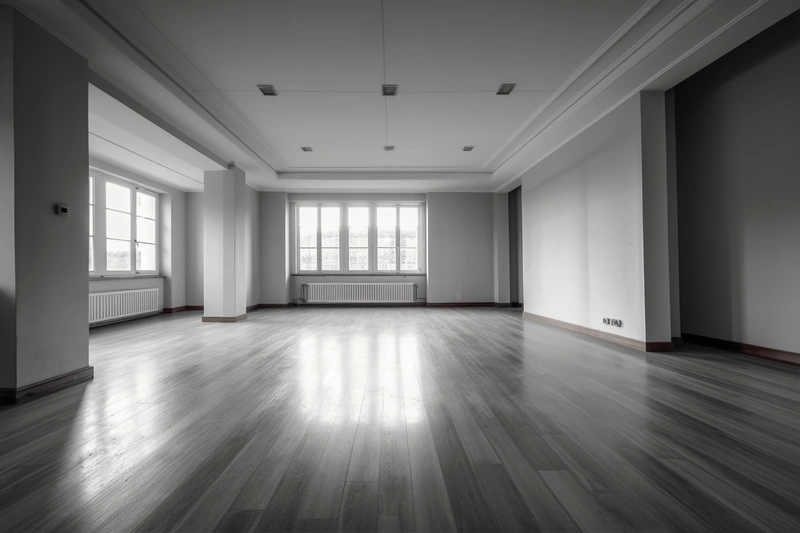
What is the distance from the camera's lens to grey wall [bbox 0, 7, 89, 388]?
2.95m

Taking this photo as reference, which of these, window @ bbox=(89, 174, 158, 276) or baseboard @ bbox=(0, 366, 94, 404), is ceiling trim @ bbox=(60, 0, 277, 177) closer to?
baseboard @ bbox=(0, 366, 94, 404)

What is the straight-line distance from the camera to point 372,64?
4.31 m

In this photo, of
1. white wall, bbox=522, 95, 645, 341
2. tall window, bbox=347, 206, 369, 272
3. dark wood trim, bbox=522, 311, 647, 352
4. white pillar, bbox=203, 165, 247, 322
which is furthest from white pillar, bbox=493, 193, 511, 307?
white pillar, bbox=203, 165, 247, 322

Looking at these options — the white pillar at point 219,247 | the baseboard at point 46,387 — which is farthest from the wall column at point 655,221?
the white pillar at point 219,247

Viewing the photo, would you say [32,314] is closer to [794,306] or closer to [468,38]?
[468,38]

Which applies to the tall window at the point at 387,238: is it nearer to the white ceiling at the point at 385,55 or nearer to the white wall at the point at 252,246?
the white wall at the point at 252,246

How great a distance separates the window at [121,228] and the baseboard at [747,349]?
9.36 metres

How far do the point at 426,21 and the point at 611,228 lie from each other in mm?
3440

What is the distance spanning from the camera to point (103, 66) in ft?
12.8

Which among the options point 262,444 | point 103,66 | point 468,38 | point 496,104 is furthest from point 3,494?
point 496,104

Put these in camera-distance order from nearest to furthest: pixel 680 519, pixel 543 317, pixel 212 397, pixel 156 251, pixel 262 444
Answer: pixel 680 519
pixel 262 444
pixel 212 397
pixel 543 317
pixel 156 251

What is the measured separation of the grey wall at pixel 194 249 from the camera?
982 centimetres

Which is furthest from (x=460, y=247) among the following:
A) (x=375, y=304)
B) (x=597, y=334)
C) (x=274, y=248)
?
(x=597, y=334)

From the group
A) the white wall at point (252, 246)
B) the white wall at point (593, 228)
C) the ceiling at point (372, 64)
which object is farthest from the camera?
the white wall at point (252, 246)
